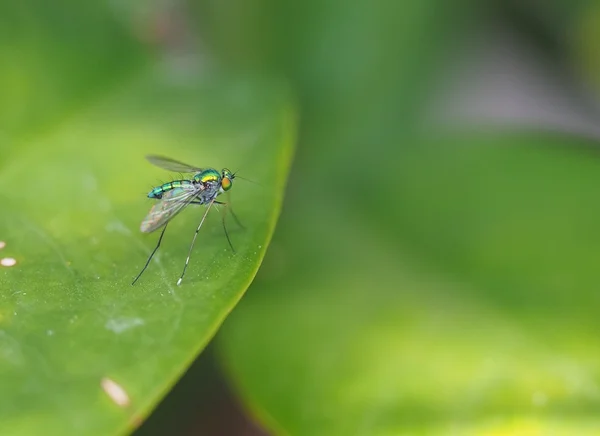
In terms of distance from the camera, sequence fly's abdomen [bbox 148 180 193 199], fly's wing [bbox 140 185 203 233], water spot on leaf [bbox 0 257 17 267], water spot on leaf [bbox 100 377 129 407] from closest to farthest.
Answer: water spot on leaf [bbox 100 377 129 407]
water spot on leaf [bbox 0 257 17 267]
fly's wing [bbox 140 185 203 233]
fly's abdomen [bbox 148 180 193 199]

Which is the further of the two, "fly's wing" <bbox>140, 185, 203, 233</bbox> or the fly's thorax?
the fly's thorax

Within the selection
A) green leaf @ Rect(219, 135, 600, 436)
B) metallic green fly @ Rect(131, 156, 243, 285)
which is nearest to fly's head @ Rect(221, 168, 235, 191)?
metallic green fly @ Rect(131, 156, 243, 285)

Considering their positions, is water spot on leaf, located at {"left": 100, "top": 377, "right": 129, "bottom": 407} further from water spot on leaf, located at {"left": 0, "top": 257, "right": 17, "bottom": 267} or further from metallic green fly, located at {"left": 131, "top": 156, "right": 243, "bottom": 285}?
metallic green fly, located at {"left": 131, "top": 156, "right": 243, "bottom": 285}

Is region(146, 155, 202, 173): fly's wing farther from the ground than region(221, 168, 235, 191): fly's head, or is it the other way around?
region(221, 168, 235, 191): fly's head

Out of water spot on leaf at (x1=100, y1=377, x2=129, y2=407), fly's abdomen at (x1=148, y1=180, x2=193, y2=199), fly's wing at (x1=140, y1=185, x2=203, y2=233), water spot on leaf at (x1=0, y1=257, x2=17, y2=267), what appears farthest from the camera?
fly's abdomen at (x1=148, y1=180, x2=193, y2=199)

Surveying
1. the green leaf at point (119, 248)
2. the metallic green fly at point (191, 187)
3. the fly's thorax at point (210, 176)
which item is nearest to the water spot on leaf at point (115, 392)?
the green leaf at point (119, 248)

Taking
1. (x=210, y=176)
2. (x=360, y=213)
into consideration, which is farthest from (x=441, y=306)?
(x=210, y=176)

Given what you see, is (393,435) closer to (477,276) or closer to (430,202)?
(477,276)
